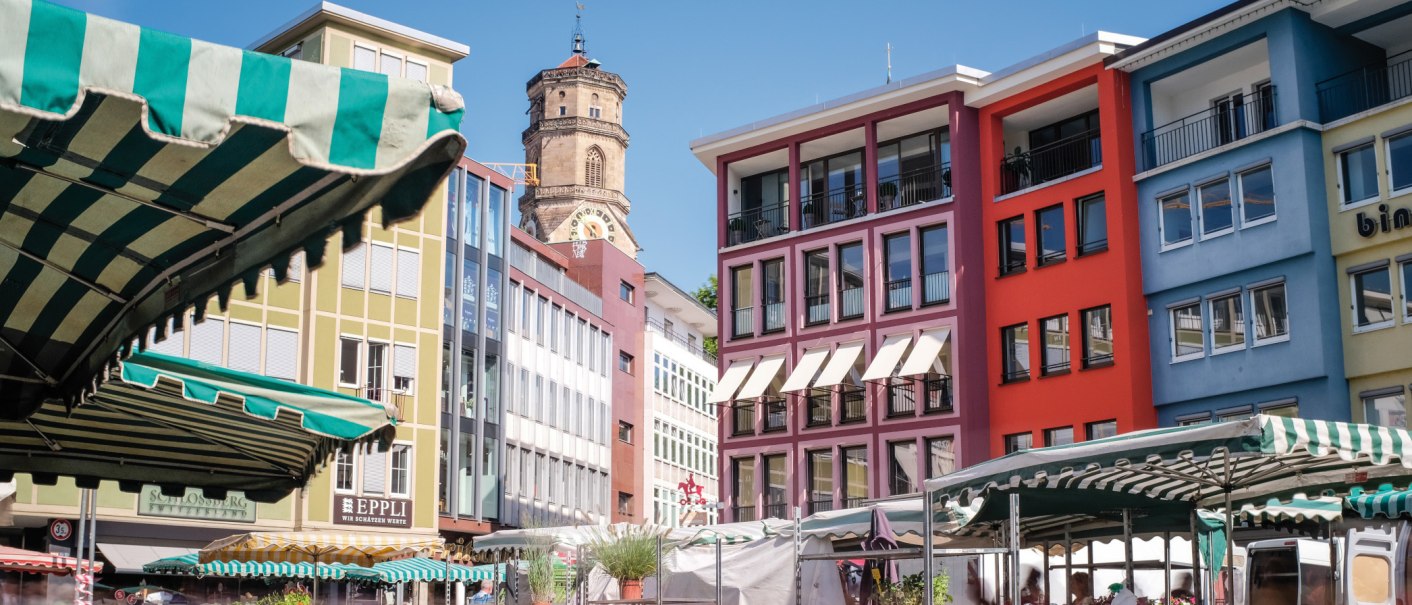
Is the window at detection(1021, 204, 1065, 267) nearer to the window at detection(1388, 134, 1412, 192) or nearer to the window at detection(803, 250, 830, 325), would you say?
the window at detection(803, 250, 830, 325)

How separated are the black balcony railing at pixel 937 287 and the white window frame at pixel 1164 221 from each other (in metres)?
6.10

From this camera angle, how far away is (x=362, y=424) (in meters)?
7.86

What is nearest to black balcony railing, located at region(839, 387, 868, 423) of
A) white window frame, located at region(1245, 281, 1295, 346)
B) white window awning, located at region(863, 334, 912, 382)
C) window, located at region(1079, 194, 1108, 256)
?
white window awning, located at region(863, 334, 912, 382)

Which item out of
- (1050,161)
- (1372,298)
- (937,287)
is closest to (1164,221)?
(1050,161)

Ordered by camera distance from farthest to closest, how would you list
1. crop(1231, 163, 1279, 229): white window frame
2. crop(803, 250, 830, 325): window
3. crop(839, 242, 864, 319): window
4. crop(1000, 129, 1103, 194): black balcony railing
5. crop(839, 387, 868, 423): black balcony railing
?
crop(803, 250, 830, 325): window, crop(839, 242, 864, 319): window, crop(839, 387, 868, 423): black balcony railing, crop(1000, 129, 1103, 194): black balcony railing, crop(1231, 163, 1279, 229): white window frame

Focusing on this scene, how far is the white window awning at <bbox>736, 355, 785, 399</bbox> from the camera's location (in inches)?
1697

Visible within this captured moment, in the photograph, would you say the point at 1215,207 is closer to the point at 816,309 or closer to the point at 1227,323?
the point at 1227,323

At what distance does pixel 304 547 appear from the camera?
28.8 meters

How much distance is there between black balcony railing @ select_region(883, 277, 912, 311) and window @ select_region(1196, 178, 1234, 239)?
28.8ft

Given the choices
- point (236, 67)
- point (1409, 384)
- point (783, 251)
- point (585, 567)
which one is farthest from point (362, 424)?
point (783, 251)

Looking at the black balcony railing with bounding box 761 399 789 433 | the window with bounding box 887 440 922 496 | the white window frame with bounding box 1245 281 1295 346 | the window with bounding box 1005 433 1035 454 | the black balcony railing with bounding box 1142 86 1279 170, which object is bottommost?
the window with bounding box 887 440 922 496

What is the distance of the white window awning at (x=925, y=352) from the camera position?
39406mm

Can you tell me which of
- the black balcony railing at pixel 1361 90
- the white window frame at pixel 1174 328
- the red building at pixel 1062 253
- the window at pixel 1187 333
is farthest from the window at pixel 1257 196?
the red building at pixel 1062 253

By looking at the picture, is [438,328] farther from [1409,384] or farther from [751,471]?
[1409,384]
